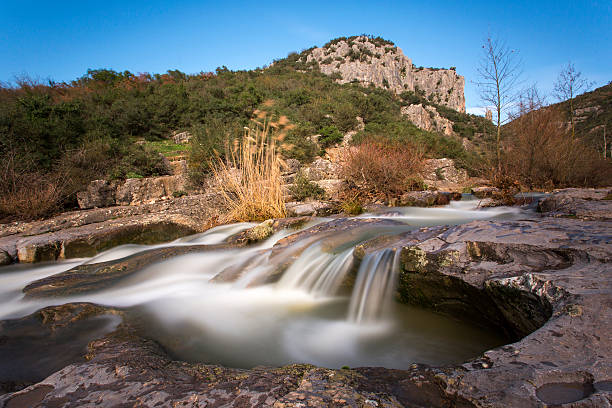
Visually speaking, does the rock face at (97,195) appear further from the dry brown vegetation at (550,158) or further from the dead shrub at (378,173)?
the dry brown vegetation at (550,158)

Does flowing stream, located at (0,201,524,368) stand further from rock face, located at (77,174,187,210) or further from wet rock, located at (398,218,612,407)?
rock face, located at (77,174,187,210)

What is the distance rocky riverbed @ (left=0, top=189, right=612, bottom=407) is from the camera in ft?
3.61

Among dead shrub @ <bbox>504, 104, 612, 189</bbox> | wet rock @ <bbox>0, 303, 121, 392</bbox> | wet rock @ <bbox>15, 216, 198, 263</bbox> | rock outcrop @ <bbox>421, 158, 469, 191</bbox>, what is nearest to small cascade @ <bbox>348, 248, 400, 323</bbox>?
wet rock @ <bbox>0, 303, 121, 392</bbox>

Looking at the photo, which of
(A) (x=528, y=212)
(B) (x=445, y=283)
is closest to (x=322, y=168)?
(A) (x=528, y=212)

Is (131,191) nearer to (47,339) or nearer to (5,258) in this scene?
(5,258)

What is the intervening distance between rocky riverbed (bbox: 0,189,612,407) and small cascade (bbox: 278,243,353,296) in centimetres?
78

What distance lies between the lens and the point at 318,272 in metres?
3.62

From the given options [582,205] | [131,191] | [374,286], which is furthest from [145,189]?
[582,205]

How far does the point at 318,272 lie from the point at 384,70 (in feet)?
169

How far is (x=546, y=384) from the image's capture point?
3.43 feet

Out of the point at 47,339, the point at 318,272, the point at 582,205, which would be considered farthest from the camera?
the point at 582,205

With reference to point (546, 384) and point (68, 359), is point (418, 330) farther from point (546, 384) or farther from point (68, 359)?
point (68, 359)

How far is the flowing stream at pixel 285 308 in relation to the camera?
232 cm

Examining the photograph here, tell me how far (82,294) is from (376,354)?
3.71 meters
